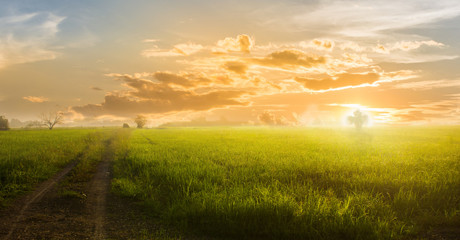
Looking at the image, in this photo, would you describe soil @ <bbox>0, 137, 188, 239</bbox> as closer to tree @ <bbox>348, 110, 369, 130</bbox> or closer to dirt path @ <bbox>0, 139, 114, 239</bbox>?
dirt path @ <bbox>0, 139, 114, 239</bbox>

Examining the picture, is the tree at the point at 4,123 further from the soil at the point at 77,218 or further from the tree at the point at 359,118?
the tree at the point at 359,118

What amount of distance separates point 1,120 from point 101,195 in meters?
124

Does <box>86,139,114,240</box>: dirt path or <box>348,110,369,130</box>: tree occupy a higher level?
<box>348,110,369,130</box>: tree

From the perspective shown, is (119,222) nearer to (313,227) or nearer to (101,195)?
(101,195)

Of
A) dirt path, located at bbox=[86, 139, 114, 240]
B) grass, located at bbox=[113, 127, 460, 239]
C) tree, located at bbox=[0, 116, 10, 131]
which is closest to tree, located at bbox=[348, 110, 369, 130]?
grass, located at bbox=[113, 127, 460, 239]

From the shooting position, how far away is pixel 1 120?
326ft

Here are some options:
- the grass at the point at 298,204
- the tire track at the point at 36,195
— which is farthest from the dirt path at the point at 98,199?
the tire track at the point at 36,195

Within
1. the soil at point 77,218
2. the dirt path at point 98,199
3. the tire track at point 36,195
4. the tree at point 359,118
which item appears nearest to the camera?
the soil at point 77,218

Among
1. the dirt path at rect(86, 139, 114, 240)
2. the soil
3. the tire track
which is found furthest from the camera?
the tire track

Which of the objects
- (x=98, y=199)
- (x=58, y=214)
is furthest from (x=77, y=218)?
(x=98, y=199)

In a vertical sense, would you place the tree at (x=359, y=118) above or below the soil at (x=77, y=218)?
above

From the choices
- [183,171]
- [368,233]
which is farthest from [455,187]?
[183,171]

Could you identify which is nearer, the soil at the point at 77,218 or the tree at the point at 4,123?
the soil at the point at 77,218

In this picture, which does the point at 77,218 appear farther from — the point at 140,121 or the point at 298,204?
the point at 140,121
